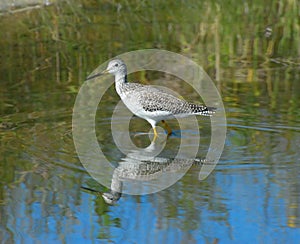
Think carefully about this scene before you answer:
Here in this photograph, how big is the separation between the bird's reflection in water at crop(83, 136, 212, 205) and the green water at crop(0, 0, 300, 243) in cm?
13

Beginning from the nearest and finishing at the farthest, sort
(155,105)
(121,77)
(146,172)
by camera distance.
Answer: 1. (146,172)
2. (155,105)
3. (121,77)

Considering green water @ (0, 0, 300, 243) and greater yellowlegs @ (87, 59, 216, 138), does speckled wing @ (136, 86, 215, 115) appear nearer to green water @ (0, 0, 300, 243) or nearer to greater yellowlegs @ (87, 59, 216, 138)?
greater yellowlegs @ (87, 59, 216, 138)

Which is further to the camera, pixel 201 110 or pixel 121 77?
pixel 121 77

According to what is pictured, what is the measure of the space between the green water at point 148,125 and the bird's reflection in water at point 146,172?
125 mm

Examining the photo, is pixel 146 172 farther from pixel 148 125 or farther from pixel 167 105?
pixel 148 125

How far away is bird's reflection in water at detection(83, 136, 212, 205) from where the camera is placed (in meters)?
7.46

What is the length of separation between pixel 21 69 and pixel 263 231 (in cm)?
594

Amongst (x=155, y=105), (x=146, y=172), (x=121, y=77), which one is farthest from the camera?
(x=121, y=77)

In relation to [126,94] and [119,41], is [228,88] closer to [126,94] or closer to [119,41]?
[126,94]

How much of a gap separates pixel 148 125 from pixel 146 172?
1.87 m

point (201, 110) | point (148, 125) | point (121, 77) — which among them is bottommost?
point (148, 125)

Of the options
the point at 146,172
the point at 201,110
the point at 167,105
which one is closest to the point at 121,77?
the point at 167,105

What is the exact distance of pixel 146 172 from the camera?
7941mm

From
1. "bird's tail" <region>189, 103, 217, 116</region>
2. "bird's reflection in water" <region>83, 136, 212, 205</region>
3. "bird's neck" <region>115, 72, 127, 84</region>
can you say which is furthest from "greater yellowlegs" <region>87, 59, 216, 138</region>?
"bird's reflection in water" <region>83, 136, 212, 205</region>
